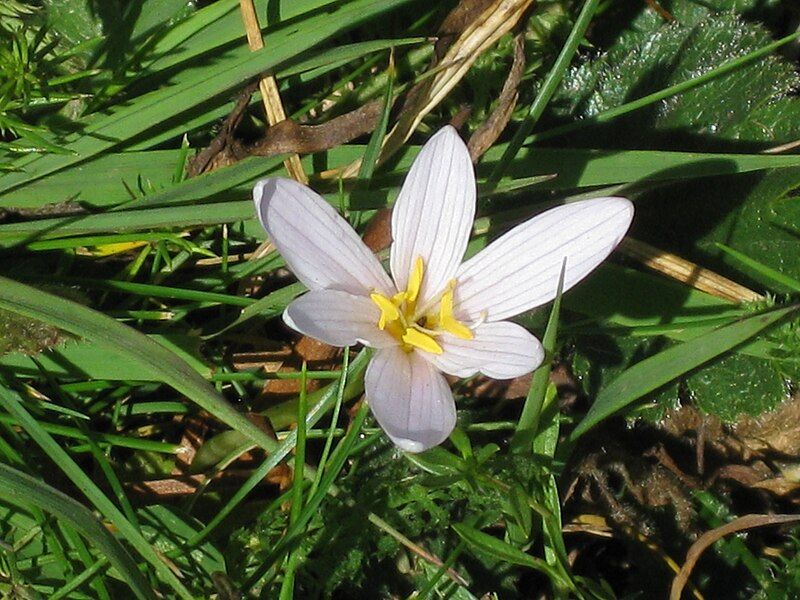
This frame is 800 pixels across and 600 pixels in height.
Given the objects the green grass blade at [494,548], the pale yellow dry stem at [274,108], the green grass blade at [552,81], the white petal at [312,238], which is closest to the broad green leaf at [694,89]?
the green grass blade at [552,81]

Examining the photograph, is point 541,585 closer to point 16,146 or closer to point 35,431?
point 35,431

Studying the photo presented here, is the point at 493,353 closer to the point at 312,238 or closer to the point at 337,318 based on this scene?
the point at 337,318

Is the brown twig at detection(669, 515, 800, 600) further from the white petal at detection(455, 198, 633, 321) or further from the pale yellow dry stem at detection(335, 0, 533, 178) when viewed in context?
the pale yellow dry stem at detection(335, 0, 533, 178)

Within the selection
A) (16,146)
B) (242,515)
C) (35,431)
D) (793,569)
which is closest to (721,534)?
(793,569)

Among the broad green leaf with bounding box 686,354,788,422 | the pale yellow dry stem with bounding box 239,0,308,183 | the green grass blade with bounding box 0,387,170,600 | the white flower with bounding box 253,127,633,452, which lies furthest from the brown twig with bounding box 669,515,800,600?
the pale yellow dry stem with bounding box 239,0,308,183

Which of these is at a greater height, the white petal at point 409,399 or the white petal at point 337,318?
the white petal at point 337,318

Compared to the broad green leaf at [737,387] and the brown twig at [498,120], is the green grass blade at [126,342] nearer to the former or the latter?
the brown twig at [498,120]
